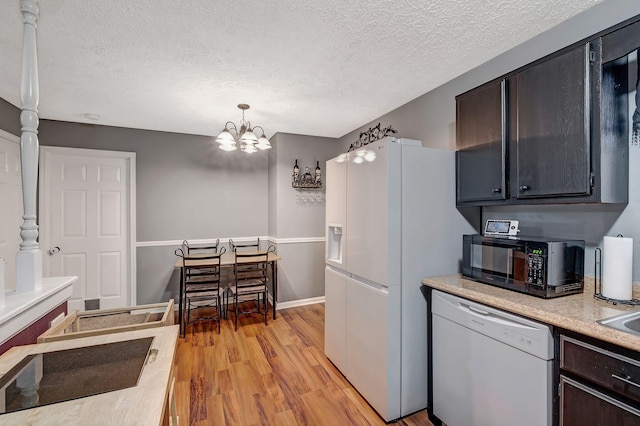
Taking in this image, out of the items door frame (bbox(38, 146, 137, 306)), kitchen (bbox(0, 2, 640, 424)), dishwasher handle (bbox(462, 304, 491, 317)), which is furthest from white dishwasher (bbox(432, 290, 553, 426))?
door frame (bbox(38, 146, 137, 306))

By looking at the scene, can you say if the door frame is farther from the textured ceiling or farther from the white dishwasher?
the white dishwasher

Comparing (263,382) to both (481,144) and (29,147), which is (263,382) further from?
(481,144)

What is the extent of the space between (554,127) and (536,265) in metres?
0.73

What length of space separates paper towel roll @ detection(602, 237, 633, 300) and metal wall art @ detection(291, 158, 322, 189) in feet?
10.8

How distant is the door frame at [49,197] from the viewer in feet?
11.5

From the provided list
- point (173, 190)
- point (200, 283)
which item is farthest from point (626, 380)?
point (173, 190)

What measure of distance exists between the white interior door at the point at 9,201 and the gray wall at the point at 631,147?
404 cm

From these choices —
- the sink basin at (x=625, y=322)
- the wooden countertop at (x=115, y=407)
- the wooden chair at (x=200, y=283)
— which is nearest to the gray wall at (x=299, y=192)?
the wooden chair at (x=200, y=283)

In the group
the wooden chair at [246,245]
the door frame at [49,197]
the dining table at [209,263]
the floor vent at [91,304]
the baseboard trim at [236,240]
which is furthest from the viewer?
the wooden chair at [246,245]

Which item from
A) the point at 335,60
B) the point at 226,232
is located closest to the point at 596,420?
the point at 335,60

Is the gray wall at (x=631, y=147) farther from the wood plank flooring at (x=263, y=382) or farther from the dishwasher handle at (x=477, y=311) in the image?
the wood plank flooring at (x=263, y=382)

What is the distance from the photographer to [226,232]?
14.3ft

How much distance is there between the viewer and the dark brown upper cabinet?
1414 millimetres

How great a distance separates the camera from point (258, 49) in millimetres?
2027
